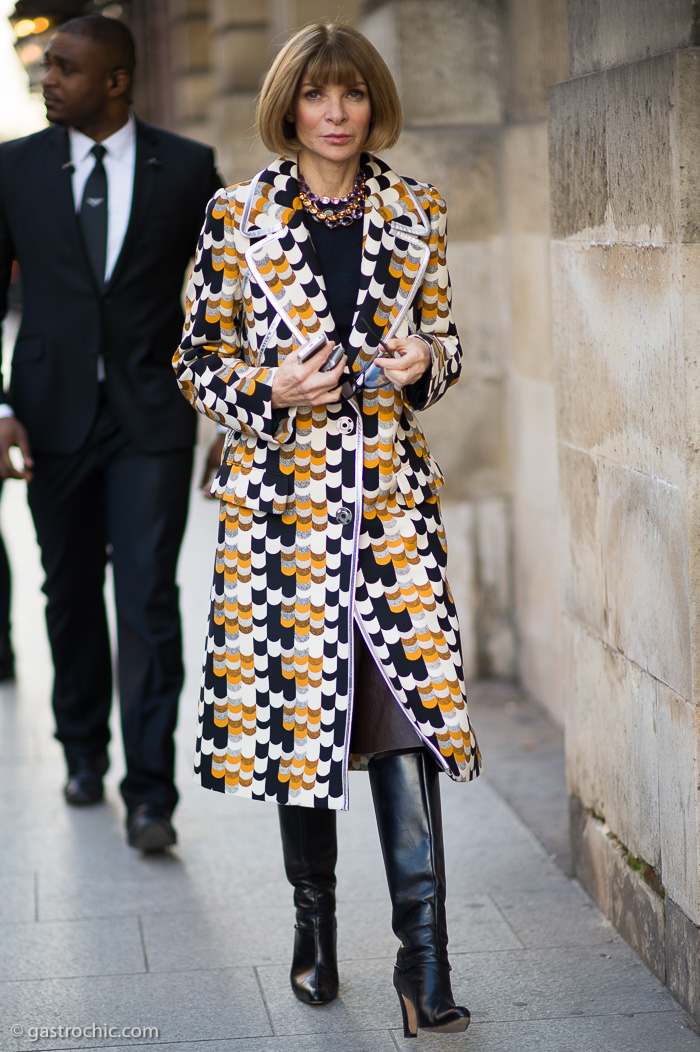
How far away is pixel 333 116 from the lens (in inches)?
131

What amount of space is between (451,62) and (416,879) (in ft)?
12.1

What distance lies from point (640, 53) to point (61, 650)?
2.64m

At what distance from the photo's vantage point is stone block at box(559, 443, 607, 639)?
3.94 meters

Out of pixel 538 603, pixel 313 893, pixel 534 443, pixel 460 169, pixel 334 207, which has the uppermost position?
pixel 460 169

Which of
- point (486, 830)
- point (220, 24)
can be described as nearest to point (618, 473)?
point (486, 830)

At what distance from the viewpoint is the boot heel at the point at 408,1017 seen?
10.7 ft

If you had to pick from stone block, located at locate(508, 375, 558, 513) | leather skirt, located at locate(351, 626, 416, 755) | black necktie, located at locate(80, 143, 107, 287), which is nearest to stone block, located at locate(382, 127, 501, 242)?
stone block, located at locate(508, 375, 558, 513)

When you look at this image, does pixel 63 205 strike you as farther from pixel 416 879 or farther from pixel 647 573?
pixel 416 879

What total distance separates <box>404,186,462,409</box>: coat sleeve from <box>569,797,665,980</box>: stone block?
4.13 ft

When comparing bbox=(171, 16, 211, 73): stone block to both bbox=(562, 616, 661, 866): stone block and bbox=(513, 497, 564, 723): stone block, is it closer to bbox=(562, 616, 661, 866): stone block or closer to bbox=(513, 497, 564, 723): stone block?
bbox=(513, 497, 564, 723): stone block

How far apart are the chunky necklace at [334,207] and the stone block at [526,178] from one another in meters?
2.19

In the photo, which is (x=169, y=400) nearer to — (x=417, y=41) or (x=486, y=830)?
(x=486, y=830)

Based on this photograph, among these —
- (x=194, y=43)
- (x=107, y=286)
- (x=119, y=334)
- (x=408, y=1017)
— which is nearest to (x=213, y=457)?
(x=119, y=334)

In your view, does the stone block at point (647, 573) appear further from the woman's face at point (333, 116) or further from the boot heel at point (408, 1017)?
the woman's face at point (333, 116)
